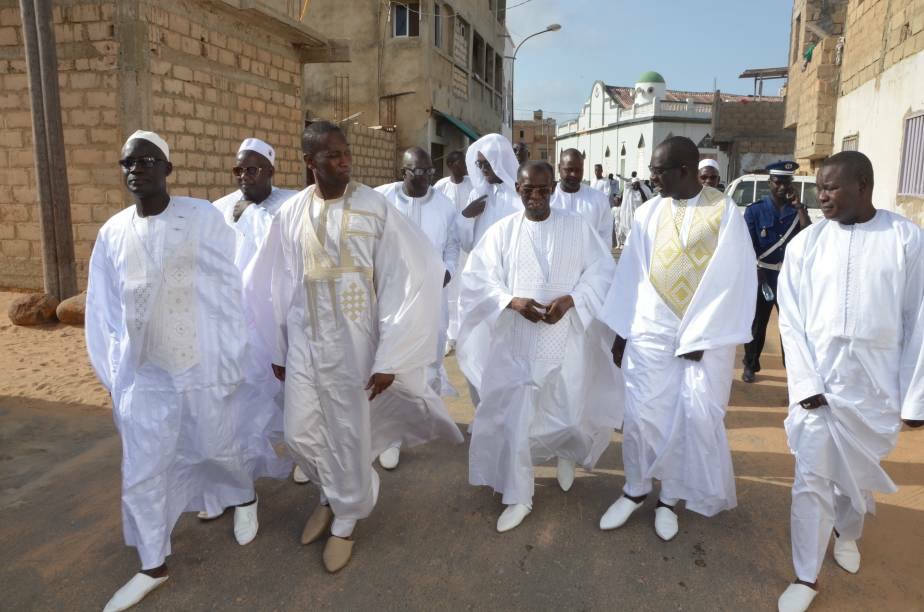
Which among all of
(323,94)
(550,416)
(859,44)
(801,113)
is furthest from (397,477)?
(323,94)

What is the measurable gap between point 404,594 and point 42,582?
152 cm

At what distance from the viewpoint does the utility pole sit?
7.45 m

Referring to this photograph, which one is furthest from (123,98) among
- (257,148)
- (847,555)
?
(847,555)

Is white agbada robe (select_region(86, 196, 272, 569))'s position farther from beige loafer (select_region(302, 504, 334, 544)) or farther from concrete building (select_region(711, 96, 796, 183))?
concrete building (select_region(711, 96, 796, 183))

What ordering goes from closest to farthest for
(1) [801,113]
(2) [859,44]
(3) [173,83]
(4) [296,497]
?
1. (4) [296,497]
2. (3) [173,83]
3. (2) [859,44]
4. (1) [801,113]

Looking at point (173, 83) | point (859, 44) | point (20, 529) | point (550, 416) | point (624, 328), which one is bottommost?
point (20, 529)

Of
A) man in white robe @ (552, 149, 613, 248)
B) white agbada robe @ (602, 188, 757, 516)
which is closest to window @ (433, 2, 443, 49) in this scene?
man in white robe @ (552, 149, 613, 248)

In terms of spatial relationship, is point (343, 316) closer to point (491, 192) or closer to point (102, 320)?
point (102, 320)

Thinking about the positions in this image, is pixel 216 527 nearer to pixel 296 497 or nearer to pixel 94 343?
pixel 296 497

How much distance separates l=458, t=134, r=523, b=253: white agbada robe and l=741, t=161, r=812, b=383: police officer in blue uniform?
2.09 m

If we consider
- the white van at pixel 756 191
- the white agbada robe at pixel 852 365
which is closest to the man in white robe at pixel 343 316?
the white agbada robe at pixel 852 365

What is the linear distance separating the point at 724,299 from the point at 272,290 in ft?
6.97

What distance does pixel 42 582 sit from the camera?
2949 mm

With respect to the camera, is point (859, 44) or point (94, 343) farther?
point (859, 44)
